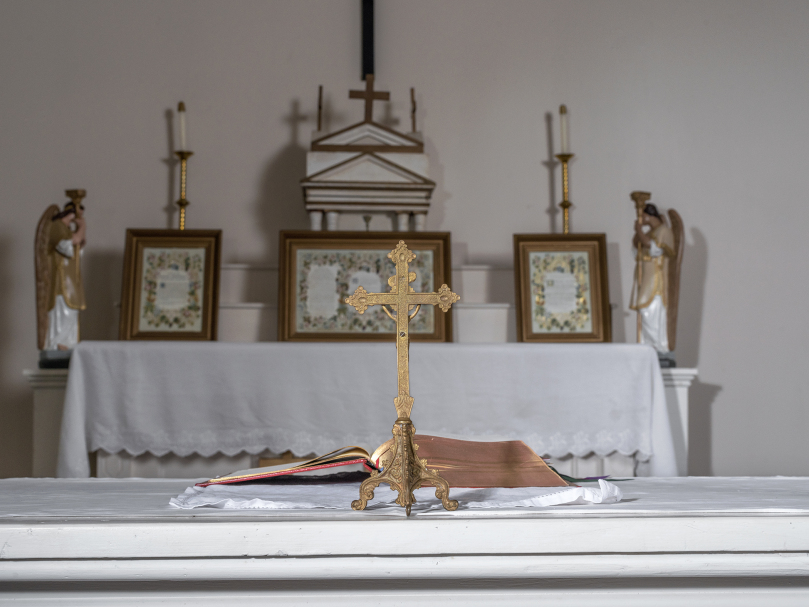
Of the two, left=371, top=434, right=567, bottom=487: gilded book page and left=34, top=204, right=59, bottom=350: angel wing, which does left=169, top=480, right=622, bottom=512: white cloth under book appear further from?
left=34, top=204, right=59, bottom=350: angel wing

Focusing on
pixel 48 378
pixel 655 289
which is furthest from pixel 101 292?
pixel 655 289

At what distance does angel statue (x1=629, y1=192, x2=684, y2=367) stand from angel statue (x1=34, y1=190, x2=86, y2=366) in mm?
2205

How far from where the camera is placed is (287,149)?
3795 millimetres

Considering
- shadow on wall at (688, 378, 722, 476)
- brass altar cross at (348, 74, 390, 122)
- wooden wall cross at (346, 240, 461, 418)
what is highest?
brass altar cross at (348, 74, 390, 122)

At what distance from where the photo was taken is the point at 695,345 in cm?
374

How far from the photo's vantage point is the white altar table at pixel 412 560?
35.0 inches

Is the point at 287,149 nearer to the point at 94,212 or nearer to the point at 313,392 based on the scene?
the point at 94,212

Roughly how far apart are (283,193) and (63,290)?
4.01 feet

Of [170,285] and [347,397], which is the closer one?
[347,397]

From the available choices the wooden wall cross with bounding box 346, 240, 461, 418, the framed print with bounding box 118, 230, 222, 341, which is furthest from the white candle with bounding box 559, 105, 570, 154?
the wooden wall cross with bounding box 346, 240, 461, 418

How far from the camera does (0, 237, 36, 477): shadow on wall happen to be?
355 centimetres

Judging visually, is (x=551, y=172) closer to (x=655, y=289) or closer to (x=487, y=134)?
(x=487, y=134)

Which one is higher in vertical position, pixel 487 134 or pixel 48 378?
pixel 487 134

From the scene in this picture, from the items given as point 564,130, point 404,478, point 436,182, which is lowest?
point 404,478
